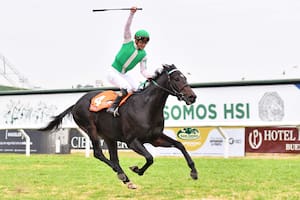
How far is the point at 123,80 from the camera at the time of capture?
311 inches

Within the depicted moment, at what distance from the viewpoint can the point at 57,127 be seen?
31.4 ft

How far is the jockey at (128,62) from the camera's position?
7.41 meters

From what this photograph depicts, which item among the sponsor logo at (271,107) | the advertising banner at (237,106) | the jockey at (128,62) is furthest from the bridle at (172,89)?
the sponsor logo at (271,107)

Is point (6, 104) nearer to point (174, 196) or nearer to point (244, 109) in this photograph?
point (244, 109)

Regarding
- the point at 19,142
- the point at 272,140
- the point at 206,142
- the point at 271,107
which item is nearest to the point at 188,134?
the point at 206,142

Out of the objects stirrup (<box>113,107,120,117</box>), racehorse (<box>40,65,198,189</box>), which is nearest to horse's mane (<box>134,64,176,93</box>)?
racehorse (<box>40,65,198,189</box>)

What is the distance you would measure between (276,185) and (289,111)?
10.5m

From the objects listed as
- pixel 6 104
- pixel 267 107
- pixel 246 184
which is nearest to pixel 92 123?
pixel 246 184

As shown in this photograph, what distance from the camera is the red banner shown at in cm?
1480

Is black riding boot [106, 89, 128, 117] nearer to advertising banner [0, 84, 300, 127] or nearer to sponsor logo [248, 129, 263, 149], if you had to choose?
sponsor logo [248, 129, 263, 149]

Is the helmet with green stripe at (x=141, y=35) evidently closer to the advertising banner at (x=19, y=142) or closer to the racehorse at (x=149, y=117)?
the racehorse at (x=149, y=117)

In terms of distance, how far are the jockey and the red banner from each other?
7.89 m

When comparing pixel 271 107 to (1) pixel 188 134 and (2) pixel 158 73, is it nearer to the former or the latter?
(1) pixel 188 134

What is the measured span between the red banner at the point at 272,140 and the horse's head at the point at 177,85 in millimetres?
8316
